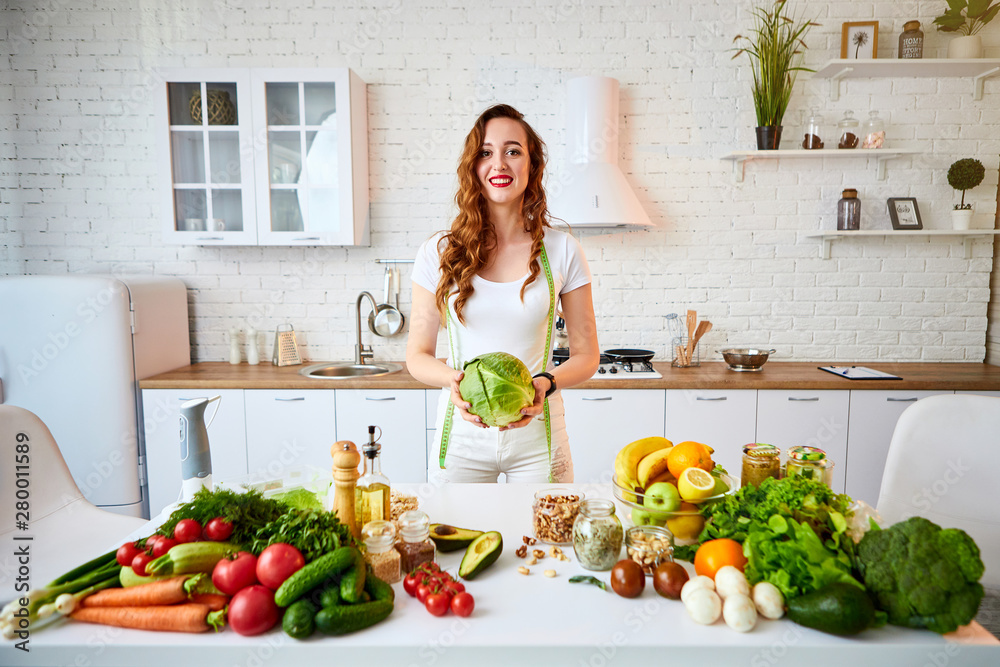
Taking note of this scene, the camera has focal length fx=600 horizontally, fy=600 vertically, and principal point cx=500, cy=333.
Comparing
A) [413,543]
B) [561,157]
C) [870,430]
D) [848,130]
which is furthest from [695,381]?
[413,543]

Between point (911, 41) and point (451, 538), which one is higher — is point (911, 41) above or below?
above

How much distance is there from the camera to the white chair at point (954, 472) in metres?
1.72

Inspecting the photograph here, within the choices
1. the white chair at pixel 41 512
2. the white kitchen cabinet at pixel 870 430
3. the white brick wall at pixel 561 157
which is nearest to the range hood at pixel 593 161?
the white brick wall at pixel 561 157

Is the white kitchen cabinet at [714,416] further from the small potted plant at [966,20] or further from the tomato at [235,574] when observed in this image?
the tomato at [235,574]

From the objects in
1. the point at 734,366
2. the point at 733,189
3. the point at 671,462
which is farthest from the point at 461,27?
the point at 671,462

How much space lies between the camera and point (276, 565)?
98 cm

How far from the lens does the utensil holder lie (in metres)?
3.29

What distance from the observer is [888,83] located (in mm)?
3322

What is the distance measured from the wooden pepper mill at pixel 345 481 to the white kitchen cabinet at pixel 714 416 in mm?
2038

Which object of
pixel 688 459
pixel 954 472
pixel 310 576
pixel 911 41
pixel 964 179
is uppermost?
pixel 911 41

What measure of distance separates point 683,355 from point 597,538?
2.31 meters

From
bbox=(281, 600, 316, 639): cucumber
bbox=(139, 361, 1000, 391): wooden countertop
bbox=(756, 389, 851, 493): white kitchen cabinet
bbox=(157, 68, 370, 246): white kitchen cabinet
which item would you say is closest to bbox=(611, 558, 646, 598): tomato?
bbox=(281, 600, 316, 639): cucumber

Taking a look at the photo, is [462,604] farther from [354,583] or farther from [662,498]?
[662,498]

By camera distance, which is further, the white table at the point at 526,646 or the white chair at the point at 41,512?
the white chair at the point at 41,512
